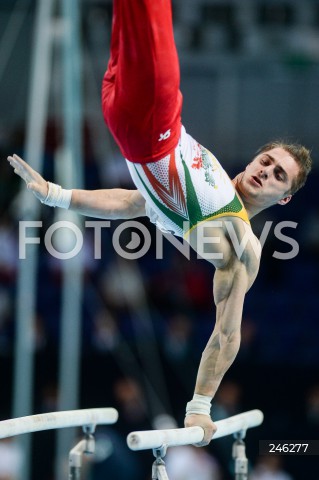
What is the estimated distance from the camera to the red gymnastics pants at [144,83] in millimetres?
4328

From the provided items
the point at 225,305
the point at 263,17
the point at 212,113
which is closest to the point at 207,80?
the point at 212,113

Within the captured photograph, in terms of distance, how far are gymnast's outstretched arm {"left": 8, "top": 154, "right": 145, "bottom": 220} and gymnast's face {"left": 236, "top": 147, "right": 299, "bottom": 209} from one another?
25.4 inches

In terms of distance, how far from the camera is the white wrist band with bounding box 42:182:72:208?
16.1 ft

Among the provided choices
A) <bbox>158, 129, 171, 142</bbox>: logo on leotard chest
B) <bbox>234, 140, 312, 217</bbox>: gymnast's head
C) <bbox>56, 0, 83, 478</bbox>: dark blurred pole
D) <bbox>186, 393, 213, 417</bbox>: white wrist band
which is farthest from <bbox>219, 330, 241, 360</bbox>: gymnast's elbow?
<bbox>56, 0, 83, 478</bbox>: dark blurred pole

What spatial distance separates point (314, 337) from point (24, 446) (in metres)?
3.75

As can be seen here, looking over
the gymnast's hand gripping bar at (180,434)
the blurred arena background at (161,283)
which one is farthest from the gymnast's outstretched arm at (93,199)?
the blurred arena background at (161,283)

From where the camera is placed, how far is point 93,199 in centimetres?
510

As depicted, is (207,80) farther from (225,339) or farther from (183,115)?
(225,339)

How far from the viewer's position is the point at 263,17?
40.7ft

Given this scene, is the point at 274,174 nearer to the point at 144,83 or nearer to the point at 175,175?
the point at 175,175

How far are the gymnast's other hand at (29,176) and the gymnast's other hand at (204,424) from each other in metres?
1.40

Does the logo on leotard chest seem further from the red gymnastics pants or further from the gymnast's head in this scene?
the gymnast's head

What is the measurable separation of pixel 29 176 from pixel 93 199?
0.46m

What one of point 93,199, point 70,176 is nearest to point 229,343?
point 93,199
